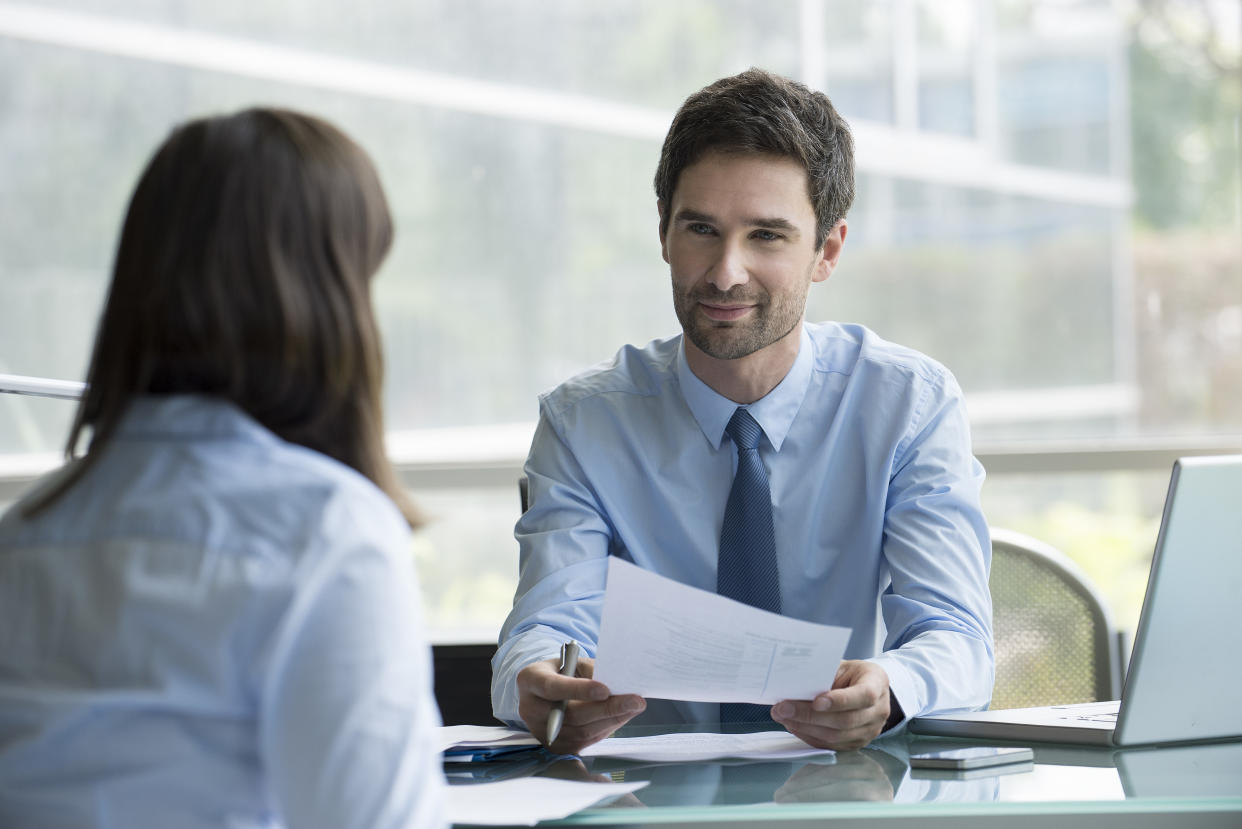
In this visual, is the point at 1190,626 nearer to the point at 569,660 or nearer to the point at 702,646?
the point at 702,646

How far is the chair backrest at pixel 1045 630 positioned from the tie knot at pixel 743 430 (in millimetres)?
479

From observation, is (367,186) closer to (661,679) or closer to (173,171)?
(173,171)


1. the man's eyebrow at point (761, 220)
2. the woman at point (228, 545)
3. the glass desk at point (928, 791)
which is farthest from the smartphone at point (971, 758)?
the man's eyebrow at point (761, 220)

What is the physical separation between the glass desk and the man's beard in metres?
0.71

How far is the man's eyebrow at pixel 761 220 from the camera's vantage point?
1.80 metres

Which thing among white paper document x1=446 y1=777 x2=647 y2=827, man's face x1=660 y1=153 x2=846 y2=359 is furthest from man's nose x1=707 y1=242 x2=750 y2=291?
white paper document x1=446 y1=777 x2=647 y2=827

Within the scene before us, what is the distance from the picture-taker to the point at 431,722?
2.79 feet

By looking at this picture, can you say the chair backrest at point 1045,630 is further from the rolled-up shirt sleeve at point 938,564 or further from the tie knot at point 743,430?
the tie knot at point 743,430

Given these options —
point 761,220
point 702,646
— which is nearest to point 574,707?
point 702,646

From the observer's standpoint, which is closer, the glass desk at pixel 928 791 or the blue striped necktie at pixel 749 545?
the glass desk at pixel 928 791

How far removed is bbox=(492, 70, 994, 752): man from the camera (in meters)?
1.71

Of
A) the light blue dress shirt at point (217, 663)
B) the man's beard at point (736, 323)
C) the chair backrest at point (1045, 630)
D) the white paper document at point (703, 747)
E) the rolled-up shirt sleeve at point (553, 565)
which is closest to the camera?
the light blue dress shirt at point (217, 663)

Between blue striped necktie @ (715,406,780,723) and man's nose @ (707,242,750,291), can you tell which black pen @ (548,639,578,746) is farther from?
man's nose @ (707,242,750,291)

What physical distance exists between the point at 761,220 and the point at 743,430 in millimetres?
310
